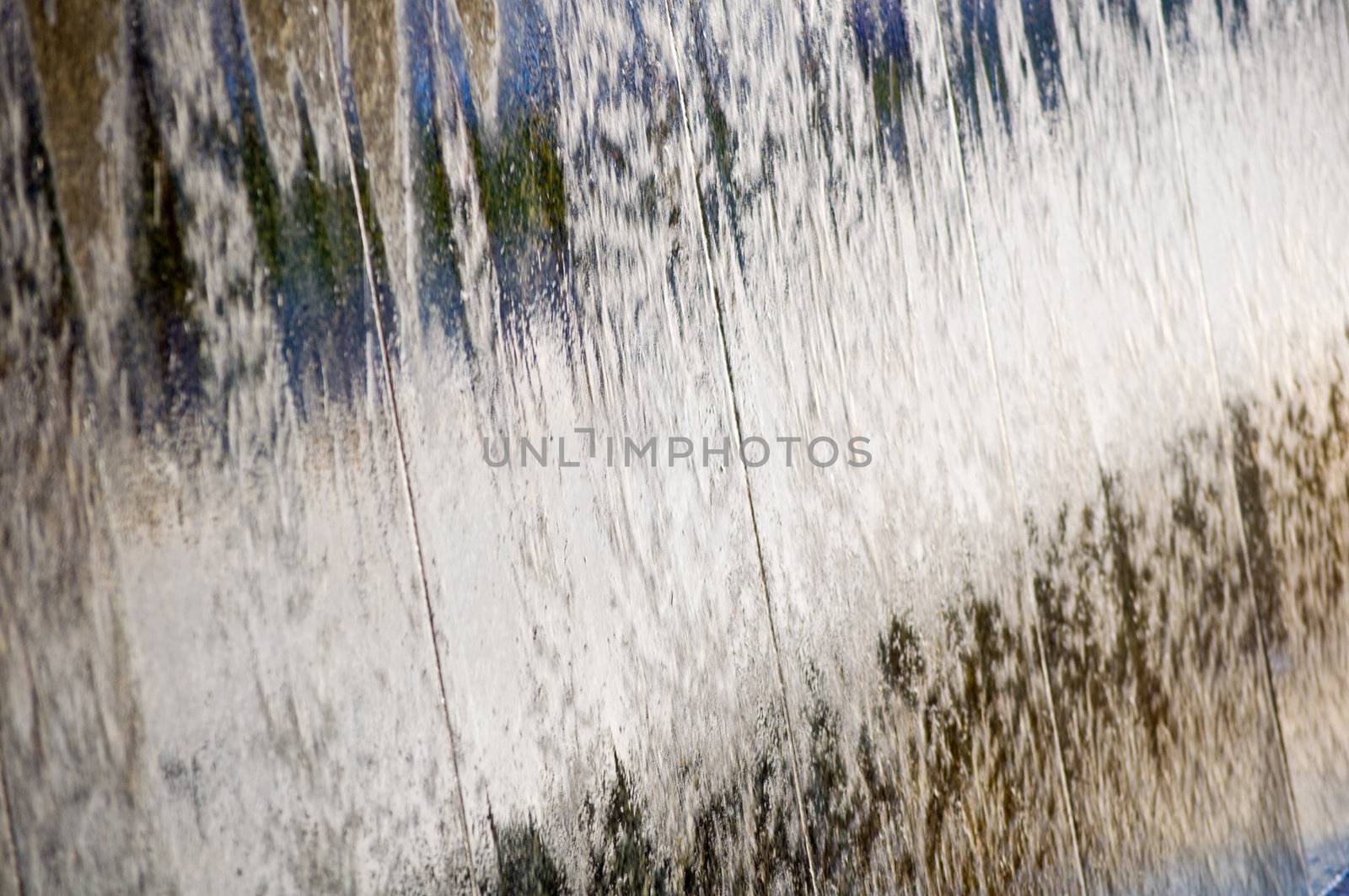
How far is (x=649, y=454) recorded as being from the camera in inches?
31.0

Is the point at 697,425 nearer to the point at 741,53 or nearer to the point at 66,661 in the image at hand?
the point at 741,53

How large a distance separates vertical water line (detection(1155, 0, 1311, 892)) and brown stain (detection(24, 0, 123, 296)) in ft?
3.57

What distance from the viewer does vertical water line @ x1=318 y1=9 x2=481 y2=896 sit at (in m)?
0.65

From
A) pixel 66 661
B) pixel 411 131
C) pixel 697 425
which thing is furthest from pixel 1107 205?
pixel 66 661

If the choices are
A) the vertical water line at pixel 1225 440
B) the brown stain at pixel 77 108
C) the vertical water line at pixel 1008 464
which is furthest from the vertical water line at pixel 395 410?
the vertical water line at pixel 1225 440

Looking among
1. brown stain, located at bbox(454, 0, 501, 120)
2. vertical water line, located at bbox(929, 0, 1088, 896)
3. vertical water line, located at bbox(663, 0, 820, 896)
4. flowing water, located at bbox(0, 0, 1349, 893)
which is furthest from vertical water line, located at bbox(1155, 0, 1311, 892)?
brown stain, located at bbox(454, 0, 501, 120)

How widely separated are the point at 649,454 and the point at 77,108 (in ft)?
1.29

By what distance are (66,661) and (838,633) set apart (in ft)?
1.79

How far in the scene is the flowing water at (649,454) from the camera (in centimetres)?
56

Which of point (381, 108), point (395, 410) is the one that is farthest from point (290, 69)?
point (395, 410)

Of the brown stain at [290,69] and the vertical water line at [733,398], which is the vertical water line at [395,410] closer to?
the brown stain at [290,69]

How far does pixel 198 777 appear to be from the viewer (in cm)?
56

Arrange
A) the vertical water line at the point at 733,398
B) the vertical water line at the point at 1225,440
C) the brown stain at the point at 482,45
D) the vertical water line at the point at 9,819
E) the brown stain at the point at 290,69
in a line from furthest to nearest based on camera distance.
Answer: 1. the vertical water line at the point at 1225,440
2. the vertical water line at the point at 733,398
3. the brown stain at the point at 482,45
4. the brown stain at the point at 290,69
5. the vertical water line at the point at 9,819

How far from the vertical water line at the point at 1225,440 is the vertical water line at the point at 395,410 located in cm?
96
